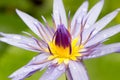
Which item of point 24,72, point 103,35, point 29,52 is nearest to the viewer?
point 24,72

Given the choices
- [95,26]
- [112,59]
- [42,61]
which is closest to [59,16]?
[95,26]

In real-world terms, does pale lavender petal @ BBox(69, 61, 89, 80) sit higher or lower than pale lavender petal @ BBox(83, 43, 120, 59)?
lower

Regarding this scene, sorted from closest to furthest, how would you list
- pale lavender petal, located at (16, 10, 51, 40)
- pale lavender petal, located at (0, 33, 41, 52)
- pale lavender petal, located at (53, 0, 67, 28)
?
pale lavender petal, located at (0, 33, 41, 52)
pale lavender petal, located at (16, 10, 51, 40)
pale lavender petal, located at (53, 0, 67, 28)

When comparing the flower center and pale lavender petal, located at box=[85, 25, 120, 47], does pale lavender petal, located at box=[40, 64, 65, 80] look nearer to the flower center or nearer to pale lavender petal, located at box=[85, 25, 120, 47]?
the flower center

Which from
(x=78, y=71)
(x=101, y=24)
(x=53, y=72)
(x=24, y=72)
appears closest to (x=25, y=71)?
(x=24, y=72)

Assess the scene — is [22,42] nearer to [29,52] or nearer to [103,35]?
[103,35]

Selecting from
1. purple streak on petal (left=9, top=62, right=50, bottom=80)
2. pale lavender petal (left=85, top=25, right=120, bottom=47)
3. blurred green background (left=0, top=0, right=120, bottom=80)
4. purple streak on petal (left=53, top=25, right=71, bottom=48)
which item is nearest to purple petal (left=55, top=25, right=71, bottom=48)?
purple streak on petal (left=53, top=25, right=71, bottom=48)

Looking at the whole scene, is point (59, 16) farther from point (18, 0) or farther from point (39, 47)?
point (18, 0)
